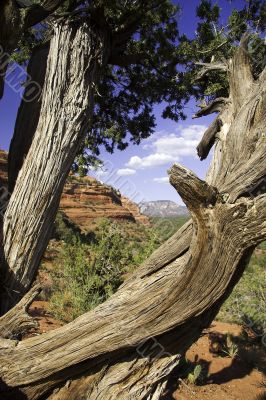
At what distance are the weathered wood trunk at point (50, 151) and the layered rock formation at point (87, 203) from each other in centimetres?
4570

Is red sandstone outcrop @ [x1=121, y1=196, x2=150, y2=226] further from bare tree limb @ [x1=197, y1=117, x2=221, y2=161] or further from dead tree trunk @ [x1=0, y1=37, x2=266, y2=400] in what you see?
dead tree trunk @ [x1=0, y1=37, x2=266, y2=400]

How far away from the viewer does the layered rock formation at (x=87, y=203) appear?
57.4 meters

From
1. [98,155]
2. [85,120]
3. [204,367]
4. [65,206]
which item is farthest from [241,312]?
[65,206]

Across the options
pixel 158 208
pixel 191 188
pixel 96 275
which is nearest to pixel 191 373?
pixel 96 275

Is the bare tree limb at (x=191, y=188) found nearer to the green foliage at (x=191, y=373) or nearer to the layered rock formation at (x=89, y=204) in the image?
the green foliage at (x=191, y=373)

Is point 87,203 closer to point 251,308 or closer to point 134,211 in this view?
point 134,211

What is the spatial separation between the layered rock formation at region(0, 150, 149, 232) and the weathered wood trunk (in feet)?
150

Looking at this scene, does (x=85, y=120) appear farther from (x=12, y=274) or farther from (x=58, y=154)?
(x=12, y=274)

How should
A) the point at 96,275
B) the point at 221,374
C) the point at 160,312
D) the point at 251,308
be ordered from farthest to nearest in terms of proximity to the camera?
the point at 251,308 → the point at 96,275 → the point at 221,374 → the point at 160,312

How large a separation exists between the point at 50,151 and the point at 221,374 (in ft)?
17.7

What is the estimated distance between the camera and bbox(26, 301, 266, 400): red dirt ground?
588 cm

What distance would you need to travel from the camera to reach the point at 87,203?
2729 inches

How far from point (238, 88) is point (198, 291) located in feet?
7.35

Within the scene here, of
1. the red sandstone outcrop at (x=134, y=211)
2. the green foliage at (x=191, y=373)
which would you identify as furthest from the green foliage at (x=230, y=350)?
the red sandstone outcrop at (x=134, y=211)
